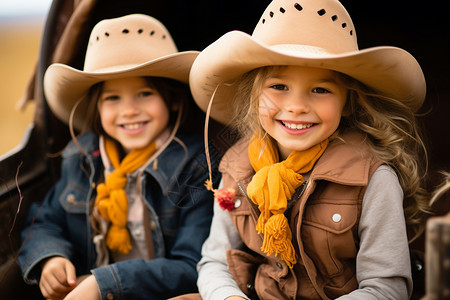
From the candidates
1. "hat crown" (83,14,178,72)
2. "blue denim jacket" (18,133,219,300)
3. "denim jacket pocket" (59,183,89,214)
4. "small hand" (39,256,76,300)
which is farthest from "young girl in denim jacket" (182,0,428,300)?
"denim jacket pocket" (59,183,89,214)

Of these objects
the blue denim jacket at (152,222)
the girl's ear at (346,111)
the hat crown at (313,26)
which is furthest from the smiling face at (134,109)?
the girl's ear at (346,111)

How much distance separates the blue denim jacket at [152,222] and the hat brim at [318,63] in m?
0.39

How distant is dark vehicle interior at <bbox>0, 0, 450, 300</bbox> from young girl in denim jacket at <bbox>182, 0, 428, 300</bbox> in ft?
1.75

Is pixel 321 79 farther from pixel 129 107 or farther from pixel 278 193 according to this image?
pixel 129 107

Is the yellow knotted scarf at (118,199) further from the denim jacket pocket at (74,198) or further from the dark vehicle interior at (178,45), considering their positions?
the dark vehicle interior at (178,45)

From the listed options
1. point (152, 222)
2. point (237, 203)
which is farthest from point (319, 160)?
point (152, 222)

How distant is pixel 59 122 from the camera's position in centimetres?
223

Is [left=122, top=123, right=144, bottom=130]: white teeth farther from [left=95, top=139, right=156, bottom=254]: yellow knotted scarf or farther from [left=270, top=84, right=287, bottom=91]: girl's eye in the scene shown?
[left=270, top=84, right=287, bottom=91]: girl's eye

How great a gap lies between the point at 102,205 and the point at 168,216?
25 centimetres

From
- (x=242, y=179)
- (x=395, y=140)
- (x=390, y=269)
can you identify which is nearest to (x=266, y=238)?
(x=242, y=179)

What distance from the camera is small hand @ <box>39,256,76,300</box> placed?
5.51ft

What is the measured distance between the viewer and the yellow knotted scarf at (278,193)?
1.29 metres

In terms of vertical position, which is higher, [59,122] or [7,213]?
[59,122]

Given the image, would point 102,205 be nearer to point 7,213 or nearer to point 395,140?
point 7,213
